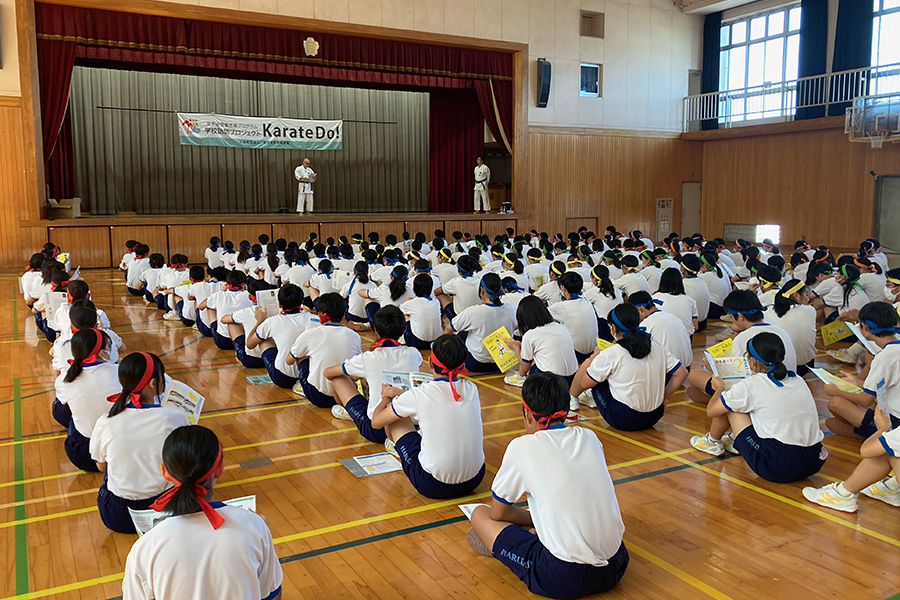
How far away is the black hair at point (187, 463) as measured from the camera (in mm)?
2270

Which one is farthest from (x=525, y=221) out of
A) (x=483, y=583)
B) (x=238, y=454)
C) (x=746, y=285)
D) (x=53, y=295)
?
(x=483, y=583)

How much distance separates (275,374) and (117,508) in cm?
295

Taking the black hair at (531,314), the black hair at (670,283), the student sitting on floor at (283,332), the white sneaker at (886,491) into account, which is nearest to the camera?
the white sneaker at (886,491)

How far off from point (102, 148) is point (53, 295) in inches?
553

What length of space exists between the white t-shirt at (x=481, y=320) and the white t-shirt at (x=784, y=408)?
10.1 feet

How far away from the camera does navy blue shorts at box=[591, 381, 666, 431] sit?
17.6 feet

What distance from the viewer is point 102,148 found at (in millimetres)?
20141

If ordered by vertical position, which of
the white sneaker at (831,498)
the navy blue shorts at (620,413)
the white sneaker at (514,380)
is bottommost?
the white sneaker at (831,498)

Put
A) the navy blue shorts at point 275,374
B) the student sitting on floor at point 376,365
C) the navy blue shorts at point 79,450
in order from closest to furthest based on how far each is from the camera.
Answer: the navy blue shorts at point 79,450 < the student sitting on floor at point 376,365 < the navy blue shorts at point 275,374

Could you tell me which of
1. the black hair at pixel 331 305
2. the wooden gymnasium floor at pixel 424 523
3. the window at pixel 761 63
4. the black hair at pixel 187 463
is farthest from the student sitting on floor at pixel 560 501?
the window at pixel 761 63

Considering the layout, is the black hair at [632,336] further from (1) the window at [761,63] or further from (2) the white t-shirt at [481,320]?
(1) the window at [761,63]

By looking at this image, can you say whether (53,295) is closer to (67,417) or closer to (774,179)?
(67,417)

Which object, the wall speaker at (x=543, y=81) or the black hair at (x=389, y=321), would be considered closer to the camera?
the black hair at (x=389, y=321)

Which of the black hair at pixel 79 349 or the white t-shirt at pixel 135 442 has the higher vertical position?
the black hair at pixel 79 349
